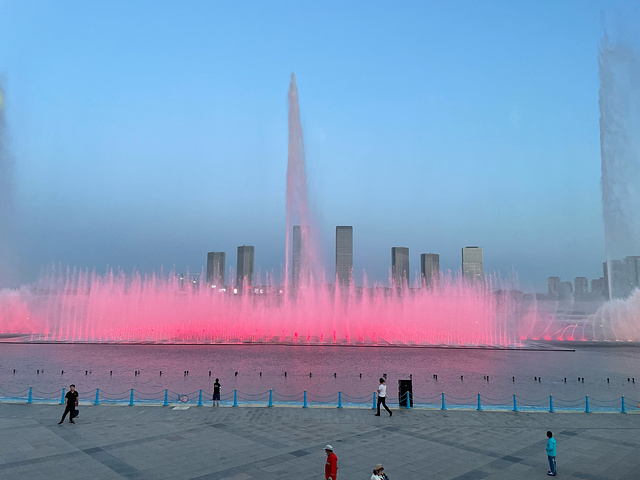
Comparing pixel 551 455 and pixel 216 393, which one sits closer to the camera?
pixel 551 455

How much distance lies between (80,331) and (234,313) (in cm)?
2810

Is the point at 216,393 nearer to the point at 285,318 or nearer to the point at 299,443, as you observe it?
the point at 299,443

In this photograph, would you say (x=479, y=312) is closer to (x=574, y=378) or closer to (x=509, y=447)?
(x=574, y=378)

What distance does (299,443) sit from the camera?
509 inches

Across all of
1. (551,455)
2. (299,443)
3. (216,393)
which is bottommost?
(299,443)

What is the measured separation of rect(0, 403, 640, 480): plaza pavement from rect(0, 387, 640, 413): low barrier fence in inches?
36.2

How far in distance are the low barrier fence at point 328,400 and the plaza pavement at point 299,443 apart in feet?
3.02

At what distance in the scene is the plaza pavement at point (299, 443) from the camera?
10.8 meters

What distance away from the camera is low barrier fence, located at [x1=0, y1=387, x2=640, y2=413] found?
1792 cm

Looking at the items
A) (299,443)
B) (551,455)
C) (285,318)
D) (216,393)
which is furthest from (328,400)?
(285,318)

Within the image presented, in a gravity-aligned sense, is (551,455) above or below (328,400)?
above

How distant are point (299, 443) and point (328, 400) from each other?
7529 mm

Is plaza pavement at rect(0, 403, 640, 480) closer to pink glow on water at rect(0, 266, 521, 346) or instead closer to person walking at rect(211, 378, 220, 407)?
person walking at rect(211, 378, 220, 407)

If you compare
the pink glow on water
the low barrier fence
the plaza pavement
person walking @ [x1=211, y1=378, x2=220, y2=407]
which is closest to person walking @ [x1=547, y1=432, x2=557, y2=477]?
the plaza pavement
